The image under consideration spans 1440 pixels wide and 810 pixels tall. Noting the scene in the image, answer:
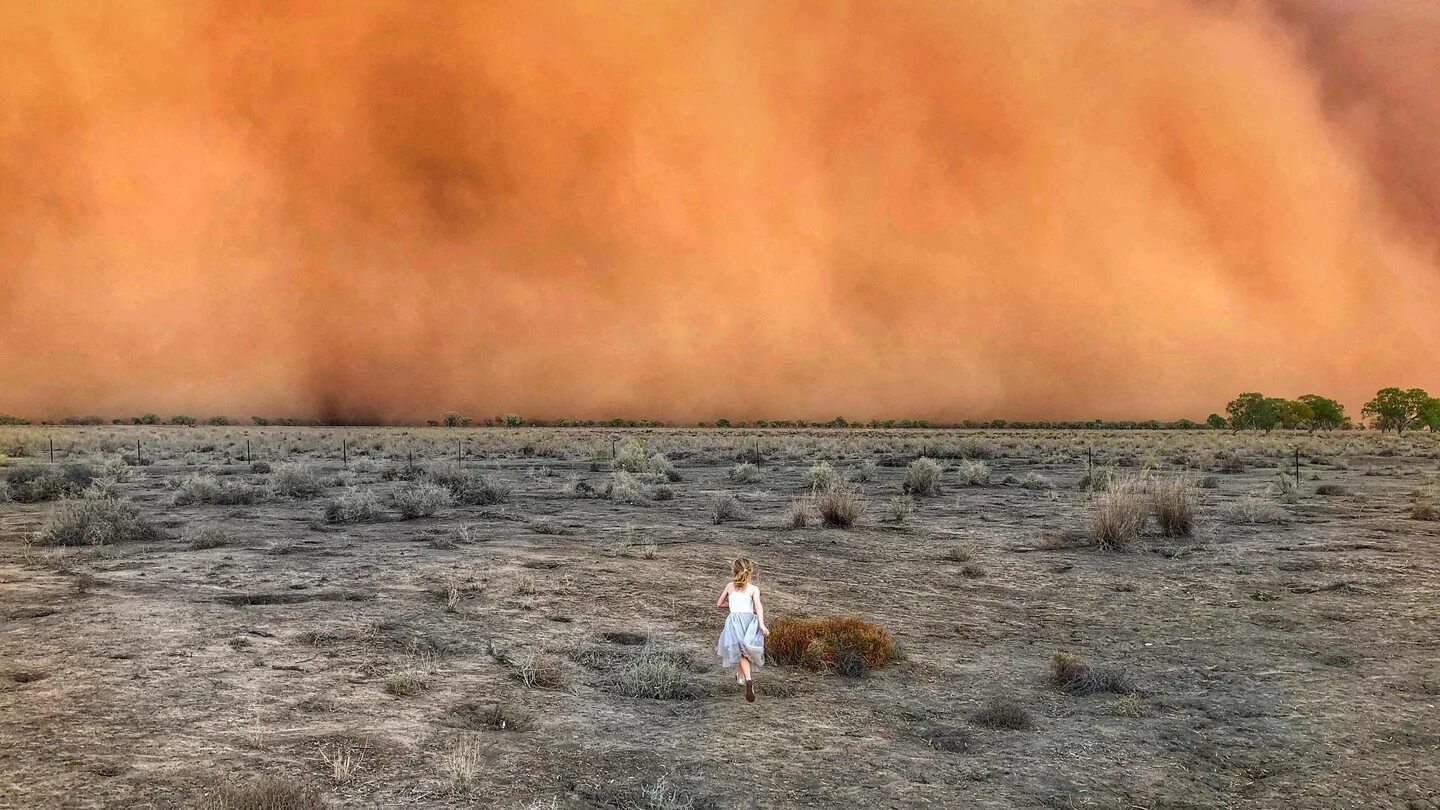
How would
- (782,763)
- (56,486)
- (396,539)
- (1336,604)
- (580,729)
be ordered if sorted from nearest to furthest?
(782,763)
(580,729)
(1336,604)
(396,539)
(56,486)

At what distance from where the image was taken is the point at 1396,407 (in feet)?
416

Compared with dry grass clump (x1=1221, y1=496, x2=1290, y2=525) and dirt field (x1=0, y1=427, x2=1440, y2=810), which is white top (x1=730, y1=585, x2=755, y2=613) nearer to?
dirt field (x1=0, y1=427, x2=1440, y2=810)

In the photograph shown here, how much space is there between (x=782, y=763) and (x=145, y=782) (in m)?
4.78

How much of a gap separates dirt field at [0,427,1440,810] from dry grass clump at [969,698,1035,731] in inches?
3.2

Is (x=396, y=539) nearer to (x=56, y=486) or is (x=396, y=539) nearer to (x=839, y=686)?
(x=839, y=686)

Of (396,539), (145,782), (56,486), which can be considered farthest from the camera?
(56,486)

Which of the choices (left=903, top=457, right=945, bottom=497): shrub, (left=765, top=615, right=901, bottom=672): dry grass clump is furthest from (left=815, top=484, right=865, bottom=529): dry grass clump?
(left=765, top=615, right=901, bottom=672): dry grass clump

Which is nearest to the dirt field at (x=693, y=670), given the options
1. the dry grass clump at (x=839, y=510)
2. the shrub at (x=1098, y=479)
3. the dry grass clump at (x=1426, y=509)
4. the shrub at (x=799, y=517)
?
the dry grass clump at (x=839, y=510)

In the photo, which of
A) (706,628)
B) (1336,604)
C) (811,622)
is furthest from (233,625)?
(1336,604)

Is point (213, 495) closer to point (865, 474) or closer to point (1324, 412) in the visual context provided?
point (865, 474)

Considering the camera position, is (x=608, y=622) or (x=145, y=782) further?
(x=608, y=622)

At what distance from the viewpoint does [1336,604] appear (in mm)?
13078

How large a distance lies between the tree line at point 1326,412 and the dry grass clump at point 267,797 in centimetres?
14973

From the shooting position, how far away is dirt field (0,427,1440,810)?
6.79 metres
